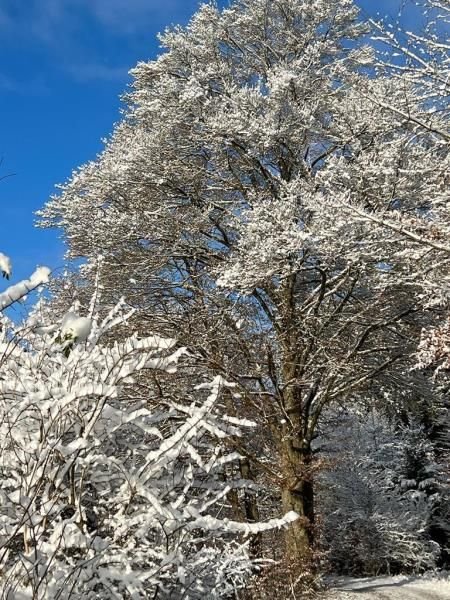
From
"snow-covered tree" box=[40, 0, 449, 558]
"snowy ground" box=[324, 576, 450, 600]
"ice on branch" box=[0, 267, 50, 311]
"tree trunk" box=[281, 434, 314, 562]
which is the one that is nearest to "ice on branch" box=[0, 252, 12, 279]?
"ice on branch" box=[0, 267, 50, 311]

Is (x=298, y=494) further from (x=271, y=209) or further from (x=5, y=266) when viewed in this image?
(x=5, y=266)

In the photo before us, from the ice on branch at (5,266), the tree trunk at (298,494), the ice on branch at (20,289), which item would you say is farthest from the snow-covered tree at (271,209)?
the ice on branch at (5,266)

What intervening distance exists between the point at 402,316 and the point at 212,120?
160 inches

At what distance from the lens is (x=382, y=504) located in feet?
56.4

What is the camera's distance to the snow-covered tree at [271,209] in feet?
26.8

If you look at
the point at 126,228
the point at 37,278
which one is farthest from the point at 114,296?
the point at 37,278

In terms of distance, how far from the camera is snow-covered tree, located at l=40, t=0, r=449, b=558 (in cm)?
816

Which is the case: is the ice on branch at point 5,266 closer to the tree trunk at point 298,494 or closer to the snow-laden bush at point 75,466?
the snow-laden bush at point 75,466

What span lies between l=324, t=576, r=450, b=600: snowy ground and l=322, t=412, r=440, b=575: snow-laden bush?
2799mm

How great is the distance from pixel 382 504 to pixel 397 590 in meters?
7.51

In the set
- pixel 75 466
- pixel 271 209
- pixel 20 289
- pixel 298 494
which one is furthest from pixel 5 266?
pixel 298 494

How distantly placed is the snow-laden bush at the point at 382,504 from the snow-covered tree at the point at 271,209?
558 cm

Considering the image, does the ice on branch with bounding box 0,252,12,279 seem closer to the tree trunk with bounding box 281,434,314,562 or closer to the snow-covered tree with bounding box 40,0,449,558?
the snow-covered tree with bounding box 40,0,449,558

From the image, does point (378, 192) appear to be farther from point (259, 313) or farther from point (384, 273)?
point (259, 313)
